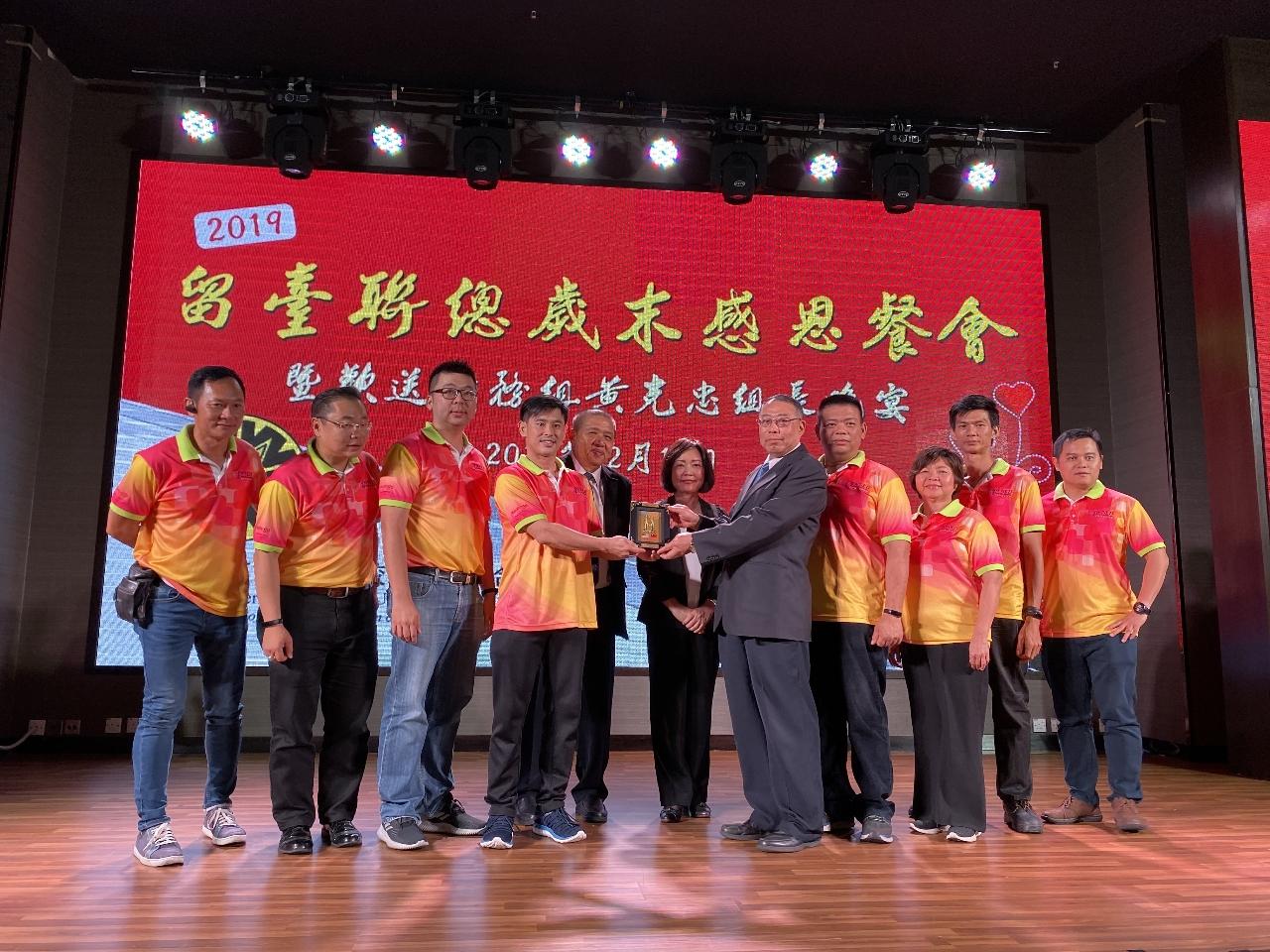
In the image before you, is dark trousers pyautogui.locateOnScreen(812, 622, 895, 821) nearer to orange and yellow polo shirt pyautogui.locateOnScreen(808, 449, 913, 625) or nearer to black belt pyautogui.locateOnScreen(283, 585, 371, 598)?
orange and yellow polo shirt pyautogui.locateOnScreen(808, 449, 913, 625)

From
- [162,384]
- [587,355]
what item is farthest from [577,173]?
[162,384]

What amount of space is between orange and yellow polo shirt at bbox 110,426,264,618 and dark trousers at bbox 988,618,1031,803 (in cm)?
265

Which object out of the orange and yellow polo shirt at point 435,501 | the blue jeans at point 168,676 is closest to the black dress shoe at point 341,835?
the blue jeans at point 168,676

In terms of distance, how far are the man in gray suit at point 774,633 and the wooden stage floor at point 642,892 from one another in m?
0.16

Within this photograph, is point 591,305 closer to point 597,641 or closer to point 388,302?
point 388,302

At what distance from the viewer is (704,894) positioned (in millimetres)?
2465

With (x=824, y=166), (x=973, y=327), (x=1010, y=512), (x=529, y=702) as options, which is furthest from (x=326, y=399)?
(x=973, y=327)

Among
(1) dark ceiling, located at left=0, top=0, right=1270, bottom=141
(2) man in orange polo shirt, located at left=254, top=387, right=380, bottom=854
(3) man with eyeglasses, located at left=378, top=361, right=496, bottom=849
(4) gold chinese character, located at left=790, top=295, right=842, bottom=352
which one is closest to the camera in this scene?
(2) man in orange polo shirt, located at left=254, top=387, right=380, bottom=854

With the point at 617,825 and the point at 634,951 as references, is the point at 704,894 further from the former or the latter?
the point at 617,825

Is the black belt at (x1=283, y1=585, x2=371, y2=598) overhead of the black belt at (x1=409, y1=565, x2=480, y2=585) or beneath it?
beneath

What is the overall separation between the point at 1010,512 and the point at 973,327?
265 cm

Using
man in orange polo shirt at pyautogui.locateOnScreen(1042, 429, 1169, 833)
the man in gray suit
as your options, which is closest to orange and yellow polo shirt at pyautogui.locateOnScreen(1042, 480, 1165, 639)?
man in orange polo shirt at pyautogui.locateOnScreen(1042, 429, 1169, 833)

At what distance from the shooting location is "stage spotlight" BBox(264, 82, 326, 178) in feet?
17.5

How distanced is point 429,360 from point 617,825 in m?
3.05
